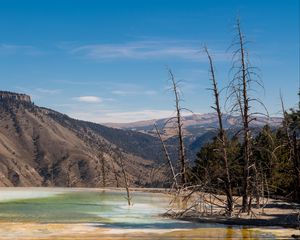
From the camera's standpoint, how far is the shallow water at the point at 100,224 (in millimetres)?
17875

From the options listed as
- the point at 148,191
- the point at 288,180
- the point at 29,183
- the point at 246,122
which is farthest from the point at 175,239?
the point at 29,183

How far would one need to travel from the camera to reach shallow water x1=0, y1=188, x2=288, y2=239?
1788 cm

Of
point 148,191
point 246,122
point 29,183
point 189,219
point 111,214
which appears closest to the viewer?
point 189,219

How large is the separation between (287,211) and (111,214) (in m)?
9.76

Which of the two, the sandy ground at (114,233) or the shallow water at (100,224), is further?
the shallow water at (100,224)

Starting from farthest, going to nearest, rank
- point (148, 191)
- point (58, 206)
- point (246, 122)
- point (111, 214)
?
point (148, 191), point (58, 206), point (111, 214), point (246, 122)

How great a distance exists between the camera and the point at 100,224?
20953mm

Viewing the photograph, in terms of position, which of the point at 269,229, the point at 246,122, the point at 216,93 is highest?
the point at 216,93

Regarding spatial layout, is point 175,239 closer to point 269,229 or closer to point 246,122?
point 269,229

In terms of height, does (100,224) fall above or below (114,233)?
above

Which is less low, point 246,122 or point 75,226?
point 246,122

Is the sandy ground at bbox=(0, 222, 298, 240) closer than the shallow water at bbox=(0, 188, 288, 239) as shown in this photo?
Yes

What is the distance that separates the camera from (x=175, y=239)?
16953 mm

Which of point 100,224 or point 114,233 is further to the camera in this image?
point 100,224
